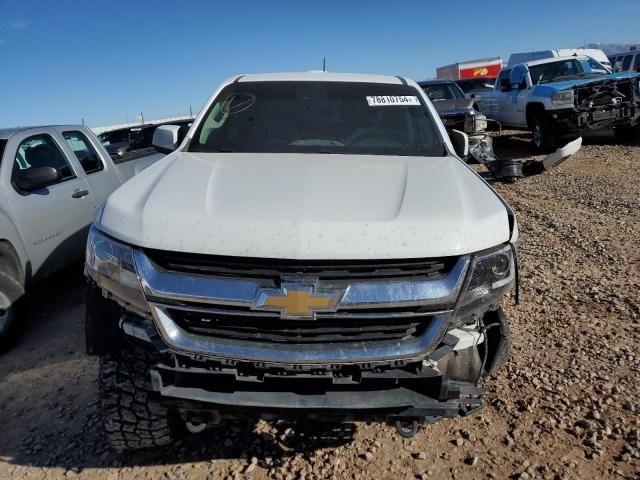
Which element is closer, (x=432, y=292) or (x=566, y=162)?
(x=432, y=292)

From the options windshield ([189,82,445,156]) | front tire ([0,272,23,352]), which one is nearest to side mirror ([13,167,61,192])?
front tire ([0,272,23,352])

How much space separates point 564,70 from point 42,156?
444 inches

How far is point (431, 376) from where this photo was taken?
2.06 metres

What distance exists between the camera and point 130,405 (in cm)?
242

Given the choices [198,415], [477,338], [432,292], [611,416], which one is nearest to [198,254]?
[198,415]

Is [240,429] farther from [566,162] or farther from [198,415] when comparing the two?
[566,162]

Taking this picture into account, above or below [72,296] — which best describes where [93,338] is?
above

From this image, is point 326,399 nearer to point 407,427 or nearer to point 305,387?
point 305,387

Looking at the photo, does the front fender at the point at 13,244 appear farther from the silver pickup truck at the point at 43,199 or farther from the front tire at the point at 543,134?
the front tire at the point at 543,134

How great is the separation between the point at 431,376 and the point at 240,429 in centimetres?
130

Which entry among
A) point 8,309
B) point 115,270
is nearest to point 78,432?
point 115,270

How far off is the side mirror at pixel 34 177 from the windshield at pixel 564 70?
10979mm

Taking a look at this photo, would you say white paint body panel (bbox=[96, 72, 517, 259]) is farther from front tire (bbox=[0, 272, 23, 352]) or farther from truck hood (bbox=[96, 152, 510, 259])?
front tire (bbox=[0, 272, 23, 352])

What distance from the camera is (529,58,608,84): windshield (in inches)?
464
